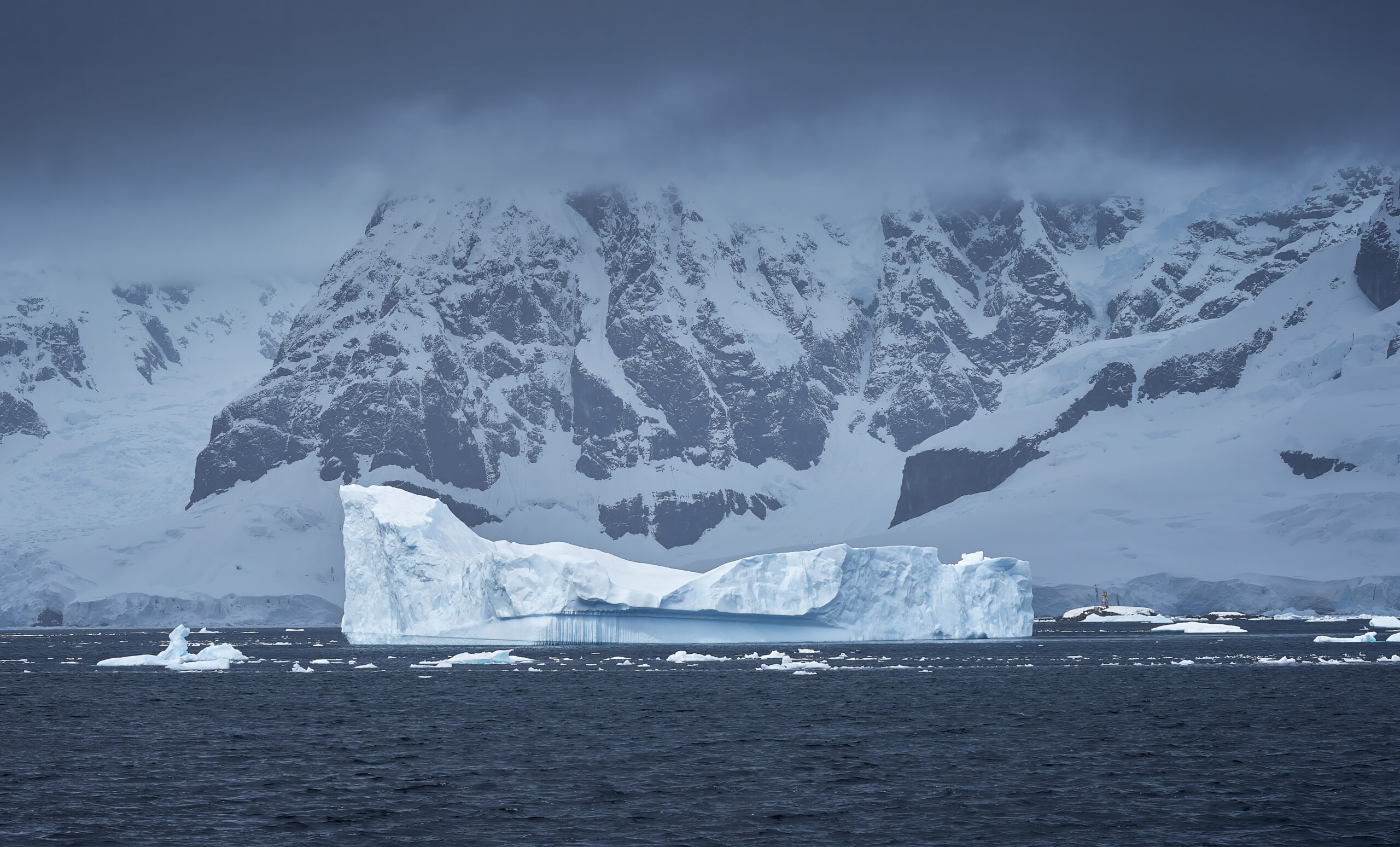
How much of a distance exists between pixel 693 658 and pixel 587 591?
23.6ft

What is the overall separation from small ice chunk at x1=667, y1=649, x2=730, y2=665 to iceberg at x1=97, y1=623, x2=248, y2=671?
2324cm

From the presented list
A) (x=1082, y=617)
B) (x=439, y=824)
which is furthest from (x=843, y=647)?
(x=1082, y=617)

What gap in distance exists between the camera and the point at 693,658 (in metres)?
81.9

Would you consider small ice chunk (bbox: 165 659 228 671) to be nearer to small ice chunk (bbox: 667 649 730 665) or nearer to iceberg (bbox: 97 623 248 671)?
iceberg (bbox: 97 623 248 671)

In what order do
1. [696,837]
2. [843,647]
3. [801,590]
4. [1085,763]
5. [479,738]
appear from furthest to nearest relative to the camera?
[843,647] < [801,590] < [479,738] < [1085,763] < [696,837]

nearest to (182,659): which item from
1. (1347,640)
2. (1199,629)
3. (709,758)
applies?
(709,758)

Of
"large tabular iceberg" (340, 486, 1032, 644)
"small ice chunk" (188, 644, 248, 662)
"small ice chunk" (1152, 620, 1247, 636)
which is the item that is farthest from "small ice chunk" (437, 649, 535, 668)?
"small ice chunk" (1152, 620, 1247, 636)

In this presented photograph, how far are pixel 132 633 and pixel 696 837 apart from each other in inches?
6468

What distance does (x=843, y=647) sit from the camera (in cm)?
10350

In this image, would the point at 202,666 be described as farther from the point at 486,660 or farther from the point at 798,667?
the point at 798,667

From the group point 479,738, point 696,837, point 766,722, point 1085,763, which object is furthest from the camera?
point 766,722

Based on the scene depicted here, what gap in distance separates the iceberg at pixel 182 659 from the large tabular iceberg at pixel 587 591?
10.1m

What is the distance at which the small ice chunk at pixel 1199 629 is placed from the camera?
438 ft

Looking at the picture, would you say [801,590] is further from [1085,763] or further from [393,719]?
[1085,763]
